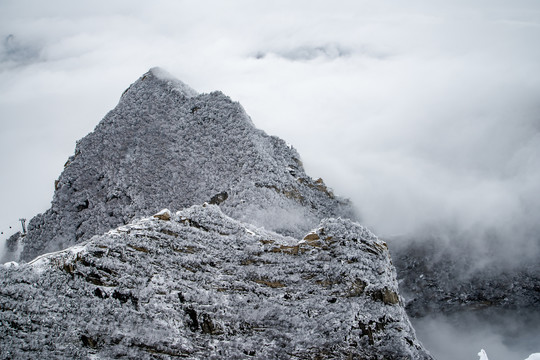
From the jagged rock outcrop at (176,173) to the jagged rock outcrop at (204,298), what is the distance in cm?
748

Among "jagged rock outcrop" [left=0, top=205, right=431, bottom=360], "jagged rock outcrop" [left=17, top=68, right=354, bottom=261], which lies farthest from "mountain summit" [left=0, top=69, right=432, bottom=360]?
"jagged rock outcrop" [left=17, top=68, right=354, bottom=261]

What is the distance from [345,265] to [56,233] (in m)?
20.0

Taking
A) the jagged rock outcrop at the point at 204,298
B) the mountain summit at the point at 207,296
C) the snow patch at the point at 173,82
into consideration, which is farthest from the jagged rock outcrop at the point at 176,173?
the jagged rock outcrop at the point at 204,298

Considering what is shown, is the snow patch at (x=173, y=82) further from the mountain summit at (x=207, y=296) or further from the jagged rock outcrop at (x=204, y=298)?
the jagged rock outcrop at (x=204, y=298)

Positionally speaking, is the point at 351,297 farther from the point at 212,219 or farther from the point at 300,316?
the point at 212,219

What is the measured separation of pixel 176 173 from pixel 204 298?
14.4m

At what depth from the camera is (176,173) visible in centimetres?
3031

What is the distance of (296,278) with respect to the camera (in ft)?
58.6

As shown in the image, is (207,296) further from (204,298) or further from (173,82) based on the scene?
(173,82)

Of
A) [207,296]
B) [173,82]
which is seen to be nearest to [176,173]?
[173,82]

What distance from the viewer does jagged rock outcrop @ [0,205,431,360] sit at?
1593 centimetres

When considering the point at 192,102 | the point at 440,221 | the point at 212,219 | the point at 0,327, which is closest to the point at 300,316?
the point at 212,219

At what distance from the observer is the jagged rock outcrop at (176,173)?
28.0 meters

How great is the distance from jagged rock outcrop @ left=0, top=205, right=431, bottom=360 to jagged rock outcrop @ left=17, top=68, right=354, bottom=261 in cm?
748
